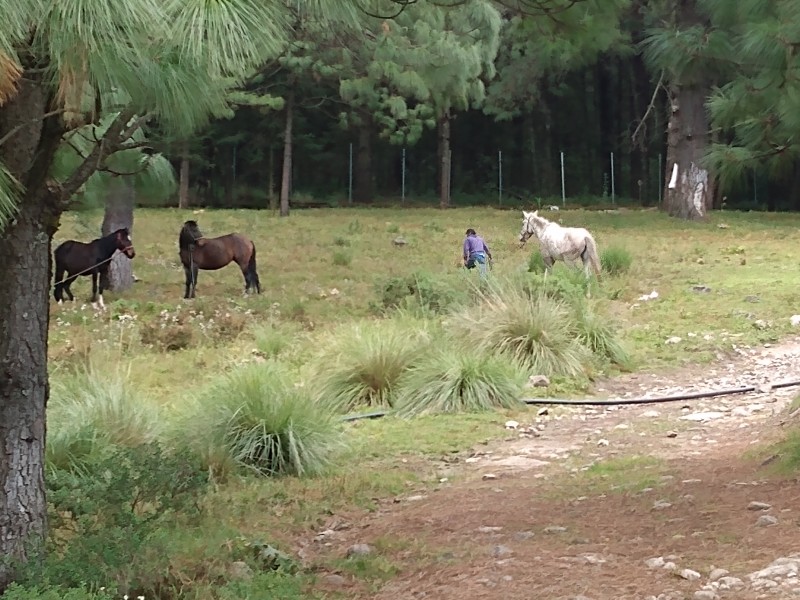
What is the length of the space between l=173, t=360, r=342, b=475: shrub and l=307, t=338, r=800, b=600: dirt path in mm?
865

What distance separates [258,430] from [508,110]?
27321mm

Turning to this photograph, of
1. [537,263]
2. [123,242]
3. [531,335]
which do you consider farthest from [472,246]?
[123,242]

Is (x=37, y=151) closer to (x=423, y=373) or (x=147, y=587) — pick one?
(x=147, y=587)

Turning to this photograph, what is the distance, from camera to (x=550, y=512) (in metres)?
4.97

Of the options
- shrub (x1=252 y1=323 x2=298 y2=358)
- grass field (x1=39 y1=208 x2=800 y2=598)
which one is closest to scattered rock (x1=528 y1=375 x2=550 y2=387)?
grass field (x1=39 y1=208 x2=800 y2=598)

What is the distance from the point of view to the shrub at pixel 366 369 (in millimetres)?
8297

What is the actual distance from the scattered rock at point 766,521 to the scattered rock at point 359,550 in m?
1.72

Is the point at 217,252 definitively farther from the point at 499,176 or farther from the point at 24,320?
the point at 499,176

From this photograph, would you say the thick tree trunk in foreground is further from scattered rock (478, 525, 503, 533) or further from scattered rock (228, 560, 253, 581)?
scattered rock (228, 560, 253, 581)

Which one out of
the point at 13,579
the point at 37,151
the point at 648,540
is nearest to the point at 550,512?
the point at 648,540

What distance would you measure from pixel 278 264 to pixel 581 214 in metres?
11.0

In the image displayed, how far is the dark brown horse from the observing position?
13.5 m

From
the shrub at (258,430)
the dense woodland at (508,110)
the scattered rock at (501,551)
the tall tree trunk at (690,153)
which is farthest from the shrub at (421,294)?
the tall tree trunk at (690,153)

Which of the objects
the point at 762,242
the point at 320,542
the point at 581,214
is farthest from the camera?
the point at 581,214
